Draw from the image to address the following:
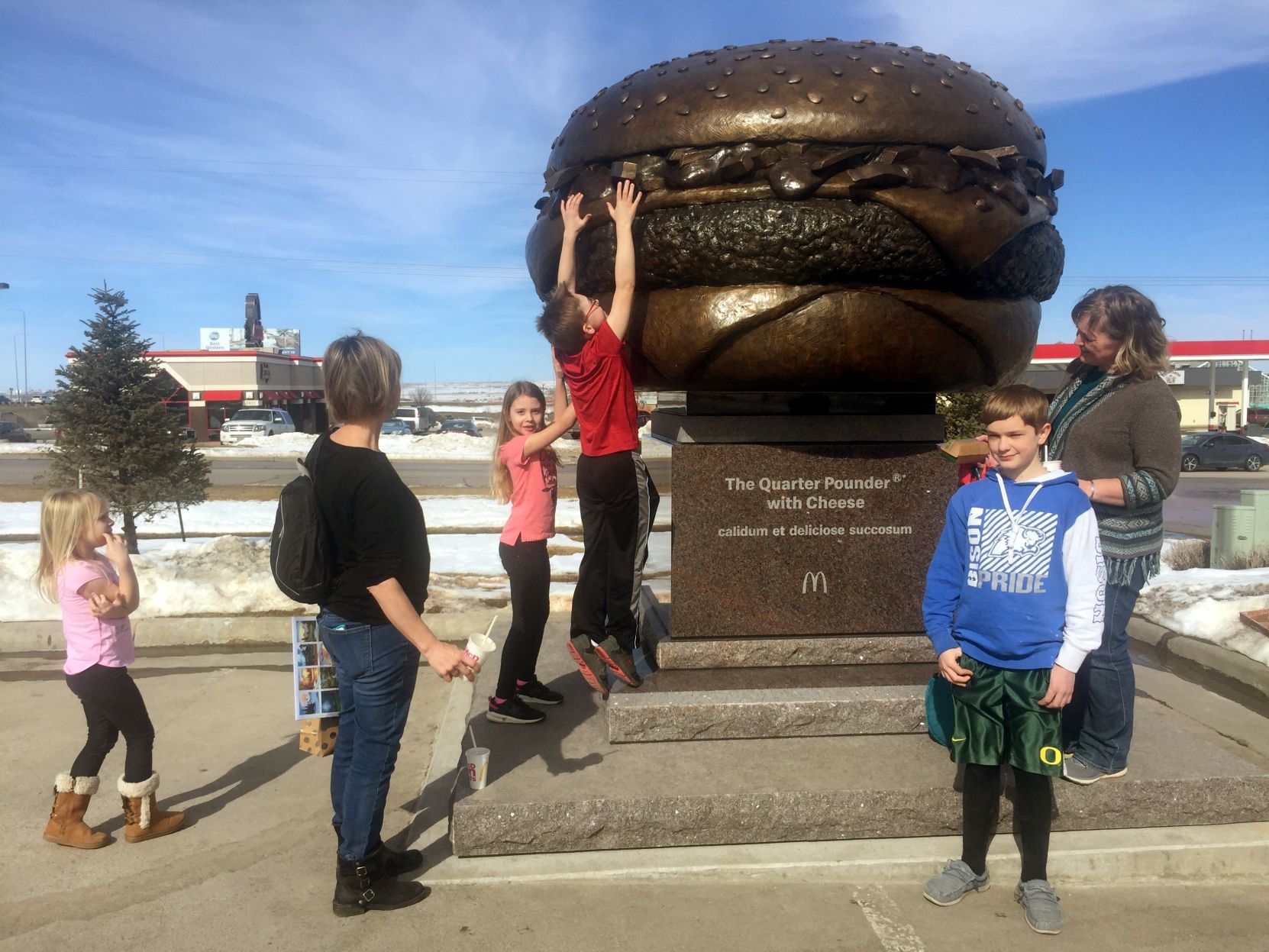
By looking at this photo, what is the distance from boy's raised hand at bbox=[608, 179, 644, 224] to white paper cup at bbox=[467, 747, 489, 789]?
193 centimetres

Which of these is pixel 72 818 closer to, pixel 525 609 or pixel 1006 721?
pixel 525 609

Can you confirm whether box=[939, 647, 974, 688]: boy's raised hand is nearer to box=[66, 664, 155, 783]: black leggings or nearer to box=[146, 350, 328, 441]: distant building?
box=[66, 664, 155, 783]: black leggings

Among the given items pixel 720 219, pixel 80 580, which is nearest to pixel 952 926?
pixel 720 219

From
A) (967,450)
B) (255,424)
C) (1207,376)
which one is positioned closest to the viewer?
(967,450)

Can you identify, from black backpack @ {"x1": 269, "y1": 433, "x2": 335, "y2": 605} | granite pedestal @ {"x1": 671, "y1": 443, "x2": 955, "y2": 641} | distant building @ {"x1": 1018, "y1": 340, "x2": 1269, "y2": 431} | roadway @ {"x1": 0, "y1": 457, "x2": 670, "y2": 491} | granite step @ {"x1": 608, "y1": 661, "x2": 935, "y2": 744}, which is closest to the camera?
black backpack @ {"x1": 269, "y1": 433, "x2": 335, "y2": 605}

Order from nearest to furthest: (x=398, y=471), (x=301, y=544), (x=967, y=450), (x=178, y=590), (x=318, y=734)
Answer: (x=301, y=544) < (x=318, y=734) < (x=178, y=590) < (x=967, y=450) < (x=398, y=471)

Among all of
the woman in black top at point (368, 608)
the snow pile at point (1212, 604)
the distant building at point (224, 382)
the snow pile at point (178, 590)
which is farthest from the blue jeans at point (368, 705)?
the distant building at point (224, 382)

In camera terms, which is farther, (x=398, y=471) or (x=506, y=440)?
(x=398, y=471)

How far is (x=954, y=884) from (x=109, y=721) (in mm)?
2893

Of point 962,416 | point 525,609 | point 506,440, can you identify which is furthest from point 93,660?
point 962,416

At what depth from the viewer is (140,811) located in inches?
125

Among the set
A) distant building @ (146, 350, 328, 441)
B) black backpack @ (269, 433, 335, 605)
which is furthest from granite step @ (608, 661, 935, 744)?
distant building @ (146, 350, 328, 441)

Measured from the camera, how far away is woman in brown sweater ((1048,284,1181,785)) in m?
2.96

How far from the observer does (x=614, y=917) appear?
260 cm
